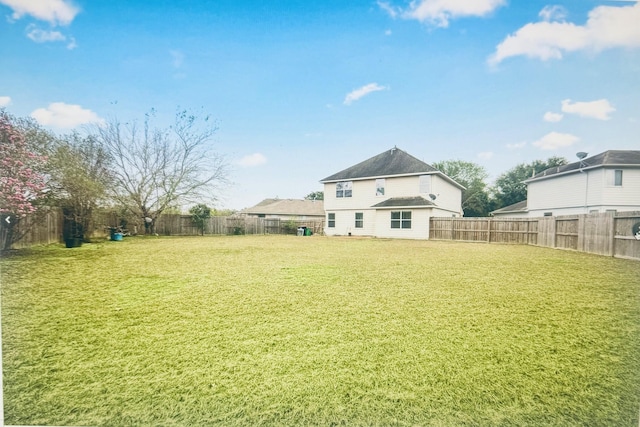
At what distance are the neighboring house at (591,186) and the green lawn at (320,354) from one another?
1632 mm

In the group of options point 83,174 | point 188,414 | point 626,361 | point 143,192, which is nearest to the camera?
point 188,414

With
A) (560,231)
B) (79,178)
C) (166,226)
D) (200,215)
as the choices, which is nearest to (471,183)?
(560,231)

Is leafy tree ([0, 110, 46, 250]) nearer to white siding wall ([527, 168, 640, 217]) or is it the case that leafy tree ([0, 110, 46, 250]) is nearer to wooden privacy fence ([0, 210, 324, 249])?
wooden privacy fence ([0, 210, 324, 249])

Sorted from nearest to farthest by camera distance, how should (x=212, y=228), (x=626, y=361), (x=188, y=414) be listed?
(x=188, y=414) < (x=626, y=361) < (x=212, y=228)

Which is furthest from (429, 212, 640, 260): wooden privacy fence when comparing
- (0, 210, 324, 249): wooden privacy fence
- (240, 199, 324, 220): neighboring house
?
(240, 199, 324, 220): neighboring house

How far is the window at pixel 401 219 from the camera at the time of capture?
45.3 ft

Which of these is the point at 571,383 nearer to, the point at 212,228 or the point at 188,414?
the point at 188,414

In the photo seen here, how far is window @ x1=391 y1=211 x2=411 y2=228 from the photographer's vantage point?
13.8m

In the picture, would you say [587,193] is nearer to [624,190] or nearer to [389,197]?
[624,190]

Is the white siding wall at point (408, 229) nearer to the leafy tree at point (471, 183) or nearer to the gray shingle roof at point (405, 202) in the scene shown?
the gray shingle roof at point (405, 202)

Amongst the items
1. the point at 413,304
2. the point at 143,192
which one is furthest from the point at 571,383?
the point at 143,192

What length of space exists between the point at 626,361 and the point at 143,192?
40.7 ft

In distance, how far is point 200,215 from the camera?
15094mm

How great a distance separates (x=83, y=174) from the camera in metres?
6.87
